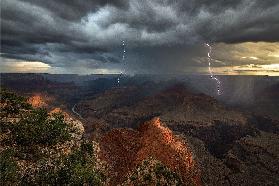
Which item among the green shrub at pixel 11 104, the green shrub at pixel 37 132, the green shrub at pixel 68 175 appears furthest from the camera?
the green shrub at pixel 11 104

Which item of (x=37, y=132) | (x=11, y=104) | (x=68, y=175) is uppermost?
(x=11, y=104)

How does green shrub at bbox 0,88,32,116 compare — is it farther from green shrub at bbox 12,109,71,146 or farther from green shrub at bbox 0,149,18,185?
green shrub at bbox 0,149,18,185

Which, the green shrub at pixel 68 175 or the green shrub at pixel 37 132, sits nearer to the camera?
the green shrub at pixel 68 175

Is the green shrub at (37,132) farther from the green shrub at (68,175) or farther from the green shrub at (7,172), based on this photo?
the green shrub at (7,172)

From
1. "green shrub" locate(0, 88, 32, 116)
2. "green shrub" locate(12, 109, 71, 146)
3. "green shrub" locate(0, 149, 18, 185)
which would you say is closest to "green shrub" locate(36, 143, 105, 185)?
"green shrub" locate(0, 149, 18, 185)

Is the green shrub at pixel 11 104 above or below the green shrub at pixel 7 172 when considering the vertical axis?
above

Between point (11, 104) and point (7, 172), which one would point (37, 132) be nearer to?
point (11, 104)

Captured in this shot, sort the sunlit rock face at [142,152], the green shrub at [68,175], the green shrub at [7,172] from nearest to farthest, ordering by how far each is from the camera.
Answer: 1. the green shrub at [7,172]
2. the green shrub at [68,175]
3. the sunlit rock face at [142,152]

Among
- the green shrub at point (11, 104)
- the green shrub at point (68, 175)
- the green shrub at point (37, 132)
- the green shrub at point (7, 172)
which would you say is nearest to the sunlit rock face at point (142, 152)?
the green shrub at point (37, 132)

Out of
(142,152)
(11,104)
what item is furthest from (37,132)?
(142,152)
